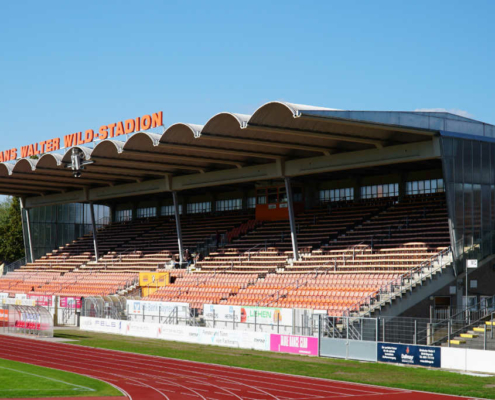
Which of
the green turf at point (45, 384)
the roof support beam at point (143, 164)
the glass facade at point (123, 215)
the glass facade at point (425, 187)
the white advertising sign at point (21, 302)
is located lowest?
the green turf at point (45, 384)

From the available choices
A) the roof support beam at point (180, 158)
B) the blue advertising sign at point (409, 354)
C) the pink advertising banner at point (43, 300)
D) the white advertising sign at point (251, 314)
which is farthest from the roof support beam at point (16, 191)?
the blue advertising sign at point (409, 354)

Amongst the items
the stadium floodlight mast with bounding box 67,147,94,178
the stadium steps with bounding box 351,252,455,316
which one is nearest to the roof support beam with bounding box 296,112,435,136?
the stadium steps with bounding box 351,252,455,316

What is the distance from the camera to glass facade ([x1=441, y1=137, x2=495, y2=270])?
33.7 m

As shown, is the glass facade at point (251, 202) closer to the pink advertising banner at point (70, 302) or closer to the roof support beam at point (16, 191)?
the pink advertising banner at point (70, 302)

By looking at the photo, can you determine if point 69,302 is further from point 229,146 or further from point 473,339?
point 473,339

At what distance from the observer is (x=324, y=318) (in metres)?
29.0

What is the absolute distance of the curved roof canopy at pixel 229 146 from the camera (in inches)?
1252

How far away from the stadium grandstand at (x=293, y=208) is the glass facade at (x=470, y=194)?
0.08 meters

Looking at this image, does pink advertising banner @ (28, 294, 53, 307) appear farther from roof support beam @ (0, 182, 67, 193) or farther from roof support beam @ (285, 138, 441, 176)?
roof support beam @ (285, 138, 441, 176)

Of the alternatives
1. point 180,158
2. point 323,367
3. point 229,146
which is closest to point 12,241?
point 180,158

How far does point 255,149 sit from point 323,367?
15.6 meters

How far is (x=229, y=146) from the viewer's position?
38500mm

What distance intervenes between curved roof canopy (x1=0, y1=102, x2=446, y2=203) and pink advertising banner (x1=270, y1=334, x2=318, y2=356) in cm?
887

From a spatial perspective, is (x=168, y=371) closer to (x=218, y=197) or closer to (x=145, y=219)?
(x=218, y=197)
